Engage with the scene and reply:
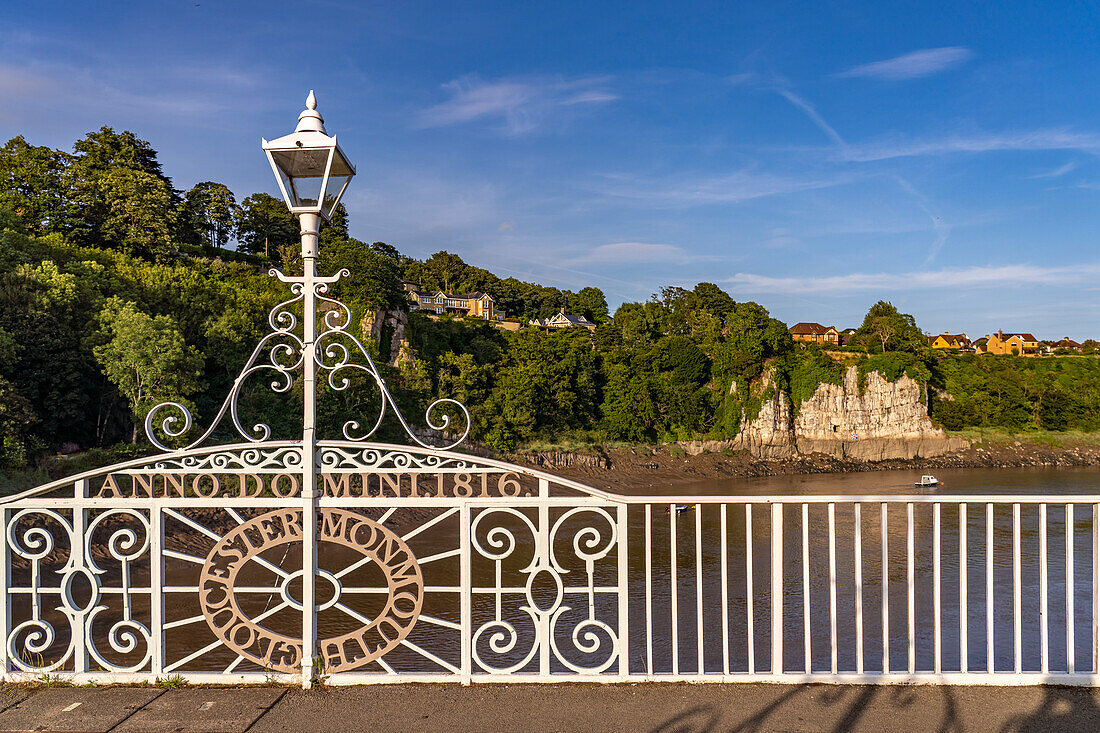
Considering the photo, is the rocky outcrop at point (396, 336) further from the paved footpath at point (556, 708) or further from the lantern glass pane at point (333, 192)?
the paved footpath at point (556, 708)

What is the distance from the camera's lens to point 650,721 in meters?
2.93

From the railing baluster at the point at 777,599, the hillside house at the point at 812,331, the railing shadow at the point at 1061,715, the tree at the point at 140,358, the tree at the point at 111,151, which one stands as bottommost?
the railing shadow at the point at 1061,715

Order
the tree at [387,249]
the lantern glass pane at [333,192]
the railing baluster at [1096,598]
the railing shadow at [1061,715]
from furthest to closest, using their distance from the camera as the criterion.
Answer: the tree at [387,249] → the lantern glass pane at [333,192] → the railing baluster at [1096,598] → the railing shadow at [1061,715]

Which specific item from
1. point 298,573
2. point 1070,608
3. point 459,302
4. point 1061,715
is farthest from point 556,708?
point 459,302

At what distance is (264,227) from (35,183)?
547 inches

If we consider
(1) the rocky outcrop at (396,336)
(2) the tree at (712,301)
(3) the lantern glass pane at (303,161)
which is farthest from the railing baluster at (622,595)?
(2) the tree at (712,301)

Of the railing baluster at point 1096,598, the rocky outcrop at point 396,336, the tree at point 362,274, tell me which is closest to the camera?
the railing baluster at point 1096,598

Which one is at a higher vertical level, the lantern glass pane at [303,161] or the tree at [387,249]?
the tree at [387,249]

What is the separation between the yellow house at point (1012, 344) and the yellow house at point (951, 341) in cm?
253

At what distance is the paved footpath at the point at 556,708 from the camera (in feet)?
9.50

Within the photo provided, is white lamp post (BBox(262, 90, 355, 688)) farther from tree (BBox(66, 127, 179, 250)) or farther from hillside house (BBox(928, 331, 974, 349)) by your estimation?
hillside house (BBox(928, 331, 974, 349))

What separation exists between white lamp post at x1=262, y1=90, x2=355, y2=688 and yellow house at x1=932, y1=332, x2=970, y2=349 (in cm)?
9040

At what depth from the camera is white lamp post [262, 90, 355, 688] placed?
11.1 feet

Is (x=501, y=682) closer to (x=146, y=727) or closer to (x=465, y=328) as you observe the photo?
(x=146, y=727)
